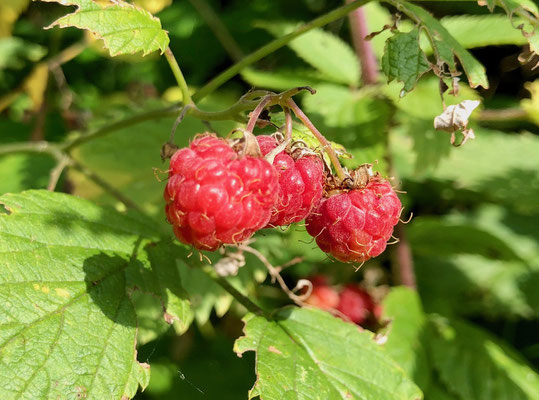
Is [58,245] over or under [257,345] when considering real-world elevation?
over

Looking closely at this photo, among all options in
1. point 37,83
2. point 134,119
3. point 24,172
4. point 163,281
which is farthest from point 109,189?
point 37,83

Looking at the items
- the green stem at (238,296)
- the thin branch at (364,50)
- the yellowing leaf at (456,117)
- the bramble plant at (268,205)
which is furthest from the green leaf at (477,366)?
the yellowing leaf at (456,117)

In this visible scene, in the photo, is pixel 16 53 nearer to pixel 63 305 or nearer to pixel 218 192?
pixel 63 305

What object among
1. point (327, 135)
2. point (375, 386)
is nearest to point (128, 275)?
point (375, 386)

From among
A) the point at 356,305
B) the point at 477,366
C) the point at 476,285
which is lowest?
the point at 476,285

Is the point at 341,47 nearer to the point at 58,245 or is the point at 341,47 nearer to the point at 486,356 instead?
the point at 486,356

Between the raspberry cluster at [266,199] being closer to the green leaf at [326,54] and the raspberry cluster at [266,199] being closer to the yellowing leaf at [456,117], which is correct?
the yellowing leaf at [456,117]
